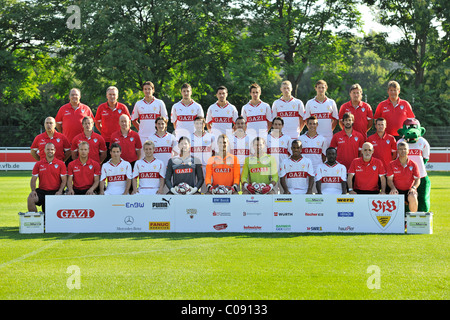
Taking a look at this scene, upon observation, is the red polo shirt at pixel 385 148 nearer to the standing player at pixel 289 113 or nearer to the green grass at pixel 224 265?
the green grass at pixel 224 265

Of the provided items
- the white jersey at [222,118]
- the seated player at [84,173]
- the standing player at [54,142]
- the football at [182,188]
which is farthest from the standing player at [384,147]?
the standing player at [54,142]

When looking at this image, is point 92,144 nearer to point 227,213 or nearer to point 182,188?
point 182,188

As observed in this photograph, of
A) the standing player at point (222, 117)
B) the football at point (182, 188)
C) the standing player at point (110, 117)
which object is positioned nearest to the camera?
the football at point (182, 188)

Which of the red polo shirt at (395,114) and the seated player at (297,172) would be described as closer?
the seated player at (297,172)

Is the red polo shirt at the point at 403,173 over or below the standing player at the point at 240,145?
below

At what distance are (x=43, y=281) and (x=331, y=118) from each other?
7077 millimetres

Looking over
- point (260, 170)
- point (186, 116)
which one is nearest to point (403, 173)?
point (260, 170)

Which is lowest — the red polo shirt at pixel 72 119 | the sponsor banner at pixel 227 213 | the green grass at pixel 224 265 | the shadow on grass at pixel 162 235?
the green grass at pixel 224 265

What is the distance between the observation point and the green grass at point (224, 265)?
18.4 ft

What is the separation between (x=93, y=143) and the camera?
10.9 m

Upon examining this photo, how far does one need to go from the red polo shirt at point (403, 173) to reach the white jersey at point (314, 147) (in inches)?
58.0

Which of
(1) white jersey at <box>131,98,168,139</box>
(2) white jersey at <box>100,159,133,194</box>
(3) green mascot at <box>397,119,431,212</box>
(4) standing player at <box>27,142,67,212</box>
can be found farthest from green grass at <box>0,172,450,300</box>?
(1) white jersey at <box>131,98,168,139</box>

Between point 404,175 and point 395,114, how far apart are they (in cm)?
153

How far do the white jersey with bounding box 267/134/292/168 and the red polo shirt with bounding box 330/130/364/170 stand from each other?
88 cm
